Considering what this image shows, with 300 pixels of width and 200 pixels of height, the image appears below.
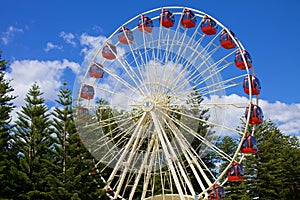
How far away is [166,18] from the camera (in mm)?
19688

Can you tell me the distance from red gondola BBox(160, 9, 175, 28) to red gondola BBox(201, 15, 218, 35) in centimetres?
139

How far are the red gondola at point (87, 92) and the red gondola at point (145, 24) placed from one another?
348 centimetres

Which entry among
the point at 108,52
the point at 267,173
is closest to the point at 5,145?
the point at 108,52

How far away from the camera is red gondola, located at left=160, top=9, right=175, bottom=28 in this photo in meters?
19.7

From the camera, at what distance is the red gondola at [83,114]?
19481 mm

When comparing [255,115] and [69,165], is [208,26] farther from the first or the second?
[69,165]

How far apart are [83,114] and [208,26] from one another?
6.52 m

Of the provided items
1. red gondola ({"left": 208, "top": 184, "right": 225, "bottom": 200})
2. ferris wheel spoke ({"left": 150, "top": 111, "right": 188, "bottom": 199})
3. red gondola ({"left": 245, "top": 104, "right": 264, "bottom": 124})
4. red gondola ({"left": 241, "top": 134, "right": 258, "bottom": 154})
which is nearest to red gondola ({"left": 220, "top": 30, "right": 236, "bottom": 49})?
red gondola ({"left": 245, "top": 104, "right": 264, "bottom": 124})

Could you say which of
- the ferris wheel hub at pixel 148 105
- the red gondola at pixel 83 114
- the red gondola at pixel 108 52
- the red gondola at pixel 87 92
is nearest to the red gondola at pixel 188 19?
the red gondola at pixel 108 52

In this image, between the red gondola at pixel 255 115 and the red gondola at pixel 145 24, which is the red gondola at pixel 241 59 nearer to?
the red gondola at pixel 255 115

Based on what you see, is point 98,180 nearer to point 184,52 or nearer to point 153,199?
point 153,199

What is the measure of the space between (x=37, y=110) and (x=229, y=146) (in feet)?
63.6

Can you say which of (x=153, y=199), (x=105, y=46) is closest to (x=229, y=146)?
(x=153, y=199)

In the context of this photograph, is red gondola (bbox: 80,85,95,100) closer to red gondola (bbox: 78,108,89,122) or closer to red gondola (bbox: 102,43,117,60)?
red gondola (bbox: 78,108,89,122)
